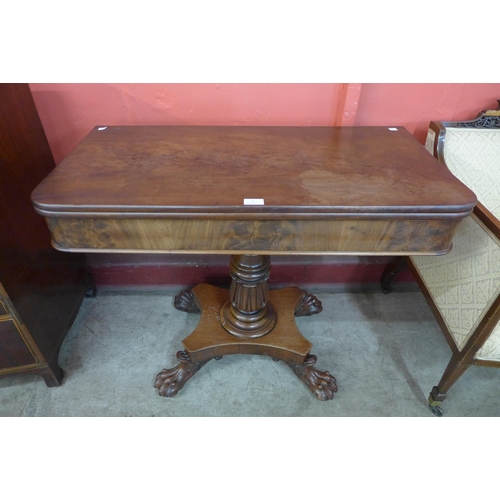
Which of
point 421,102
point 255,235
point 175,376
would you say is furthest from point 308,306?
point 421,102

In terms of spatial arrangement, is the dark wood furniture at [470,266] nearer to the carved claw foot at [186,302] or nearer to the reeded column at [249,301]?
the reeded column at [249,301]

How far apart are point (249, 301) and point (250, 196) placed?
615 mm

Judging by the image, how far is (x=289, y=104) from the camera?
1369 millimetres

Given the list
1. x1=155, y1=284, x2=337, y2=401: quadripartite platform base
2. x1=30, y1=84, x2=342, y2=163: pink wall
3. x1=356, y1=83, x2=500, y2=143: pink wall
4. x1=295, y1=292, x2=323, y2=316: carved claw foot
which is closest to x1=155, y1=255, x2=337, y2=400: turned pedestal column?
x1=155, y1=284, x2=337, y2=401: quadripartite platform base

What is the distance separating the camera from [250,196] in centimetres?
90

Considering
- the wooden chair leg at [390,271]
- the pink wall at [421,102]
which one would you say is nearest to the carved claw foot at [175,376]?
the wooden chair leg at [390,271]

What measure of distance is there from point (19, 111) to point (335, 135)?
1120mm

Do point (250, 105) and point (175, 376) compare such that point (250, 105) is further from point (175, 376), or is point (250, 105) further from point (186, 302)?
point (175, 376)

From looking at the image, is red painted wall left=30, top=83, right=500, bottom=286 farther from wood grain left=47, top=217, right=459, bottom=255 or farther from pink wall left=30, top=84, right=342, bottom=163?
wood grain left=47, top=217, right=459, bottom=255

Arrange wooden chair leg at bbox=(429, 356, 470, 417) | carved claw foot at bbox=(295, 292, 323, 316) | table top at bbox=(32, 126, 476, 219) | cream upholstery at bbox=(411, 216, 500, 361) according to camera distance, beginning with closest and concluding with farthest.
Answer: table top at bbox=(32, 126, 476, 219)
cream upholstery at bbox=(411, 216, 500, 361)
wooden chair leg at bbox=(429, 356, 470, 417)
carved claw foot at bbox=(295, 292, 323, 316)

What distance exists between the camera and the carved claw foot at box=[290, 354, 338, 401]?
1.39 m

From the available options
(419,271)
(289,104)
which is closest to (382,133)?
(289,104)

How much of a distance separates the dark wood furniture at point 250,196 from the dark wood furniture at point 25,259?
0.27 meters

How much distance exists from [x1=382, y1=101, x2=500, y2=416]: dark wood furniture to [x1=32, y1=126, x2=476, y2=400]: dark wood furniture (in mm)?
264
